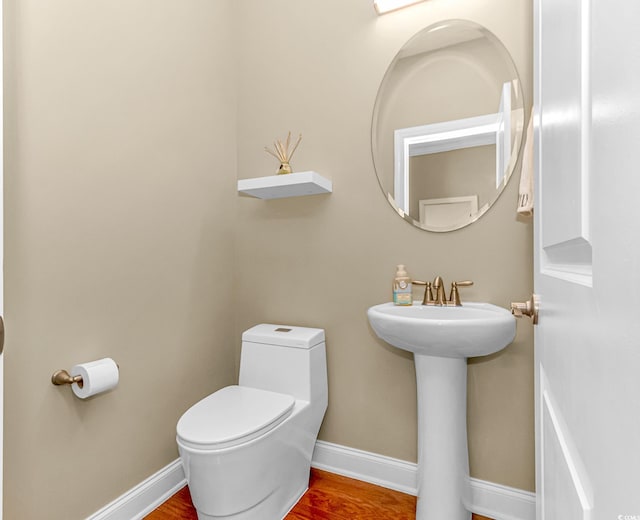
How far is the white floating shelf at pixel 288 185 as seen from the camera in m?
1.61

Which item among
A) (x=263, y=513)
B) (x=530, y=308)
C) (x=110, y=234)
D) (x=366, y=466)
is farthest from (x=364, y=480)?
(x=110, y=234)

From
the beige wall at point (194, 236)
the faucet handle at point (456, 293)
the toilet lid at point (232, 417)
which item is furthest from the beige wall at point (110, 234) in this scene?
the faucet handle at point (456, 293)

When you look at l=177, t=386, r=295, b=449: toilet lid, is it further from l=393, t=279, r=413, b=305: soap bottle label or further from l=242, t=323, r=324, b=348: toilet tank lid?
l=393, t=279, r=413, b=305: soap bottle label

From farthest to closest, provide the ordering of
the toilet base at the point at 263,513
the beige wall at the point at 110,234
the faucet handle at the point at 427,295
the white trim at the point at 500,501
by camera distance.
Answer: the faucet handle at the point at 427,295
the white trim at the point at 500,501
the toilet base at the point at 263,513
the beige wall at the point at 110,234

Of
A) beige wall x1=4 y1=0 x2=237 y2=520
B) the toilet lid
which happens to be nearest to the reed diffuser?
beige wall x1=4 y1=0 x2=237 y2=520

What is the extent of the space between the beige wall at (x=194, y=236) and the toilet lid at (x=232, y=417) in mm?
298

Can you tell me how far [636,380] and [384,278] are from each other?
1457 millimetres

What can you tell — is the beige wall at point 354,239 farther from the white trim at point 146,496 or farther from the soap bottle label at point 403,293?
the white trim at point 146,496

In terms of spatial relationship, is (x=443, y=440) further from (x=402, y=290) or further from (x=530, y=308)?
(x=530, y=308)

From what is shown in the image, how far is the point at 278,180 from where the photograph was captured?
167 centimetres

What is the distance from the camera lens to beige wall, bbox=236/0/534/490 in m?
1.43

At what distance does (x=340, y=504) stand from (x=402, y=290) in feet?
3.15

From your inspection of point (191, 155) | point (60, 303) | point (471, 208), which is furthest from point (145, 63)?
point (471, 208)

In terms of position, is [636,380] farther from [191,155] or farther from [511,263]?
[191,155]
